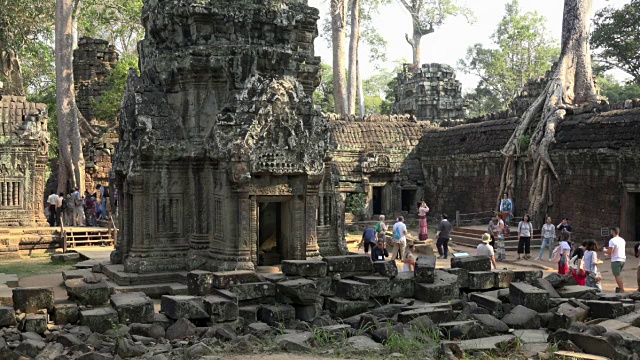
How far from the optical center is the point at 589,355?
7605 mm

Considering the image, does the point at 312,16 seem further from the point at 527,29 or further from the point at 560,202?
the point at 527,29

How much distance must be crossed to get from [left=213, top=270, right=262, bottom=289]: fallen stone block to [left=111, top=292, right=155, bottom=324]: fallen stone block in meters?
1.03

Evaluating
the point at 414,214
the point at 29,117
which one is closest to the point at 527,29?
the point at 414,214

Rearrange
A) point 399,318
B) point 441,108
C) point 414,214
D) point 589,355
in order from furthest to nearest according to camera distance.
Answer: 1. point 441,108
2. point 414,214
3. point 399,318
4. point 589,355

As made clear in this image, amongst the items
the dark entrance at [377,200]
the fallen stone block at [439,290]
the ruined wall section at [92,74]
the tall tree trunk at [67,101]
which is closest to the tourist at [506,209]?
the dark entrance at [377,200]

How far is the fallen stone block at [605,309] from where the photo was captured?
906 cm

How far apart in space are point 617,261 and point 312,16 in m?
6.65

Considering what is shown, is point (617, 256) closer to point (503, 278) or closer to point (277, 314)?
point (503, 278)

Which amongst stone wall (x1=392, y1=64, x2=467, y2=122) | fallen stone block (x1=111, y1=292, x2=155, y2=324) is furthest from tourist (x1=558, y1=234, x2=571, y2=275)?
stone wall (x1=392, y1=64, x2=467, y2=122)

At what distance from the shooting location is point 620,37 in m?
31.0

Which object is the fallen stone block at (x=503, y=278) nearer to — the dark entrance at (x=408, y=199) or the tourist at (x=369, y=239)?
the tourist at (x=369, y=239)

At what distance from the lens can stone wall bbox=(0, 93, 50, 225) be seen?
19.1 m

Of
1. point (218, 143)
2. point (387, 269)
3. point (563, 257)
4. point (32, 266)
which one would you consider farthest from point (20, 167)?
point (563, 257)

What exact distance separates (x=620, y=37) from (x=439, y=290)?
82.7 feet
